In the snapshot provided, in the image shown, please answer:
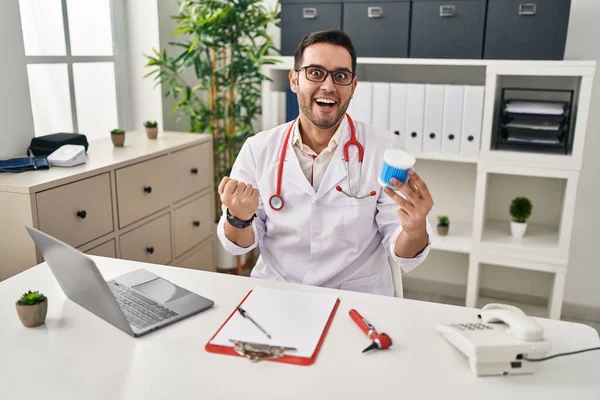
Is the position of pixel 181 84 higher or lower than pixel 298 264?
higher

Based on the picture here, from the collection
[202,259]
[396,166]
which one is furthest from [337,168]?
[202,259]

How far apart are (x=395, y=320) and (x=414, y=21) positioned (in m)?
1.78

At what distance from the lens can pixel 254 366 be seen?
100 centimetres

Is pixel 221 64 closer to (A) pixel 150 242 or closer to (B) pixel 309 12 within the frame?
(B) pixel 309 12

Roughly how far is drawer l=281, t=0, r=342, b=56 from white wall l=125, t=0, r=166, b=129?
0.74 meters

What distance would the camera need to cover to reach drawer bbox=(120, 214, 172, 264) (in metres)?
2.26

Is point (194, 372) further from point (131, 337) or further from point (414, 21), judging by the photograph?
point (414, 21)

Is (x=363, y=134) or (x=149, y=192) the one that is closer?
(x=363, y=134)

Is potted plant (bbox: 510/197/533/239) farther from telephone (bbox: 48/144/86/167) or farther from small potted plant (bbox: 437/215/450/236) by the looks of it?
telephone (bbox: 48/144/86/167)

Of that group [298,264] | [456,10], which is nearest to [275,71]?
[456,10]

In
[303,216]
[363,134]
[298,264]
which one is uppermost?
[363,134]

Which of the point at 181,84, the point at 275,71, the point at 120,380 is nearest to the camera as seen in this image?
the point at 120,380

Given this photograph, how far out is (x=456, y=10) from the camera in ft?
8.04

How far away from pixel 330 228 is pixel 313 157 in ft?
0.77
